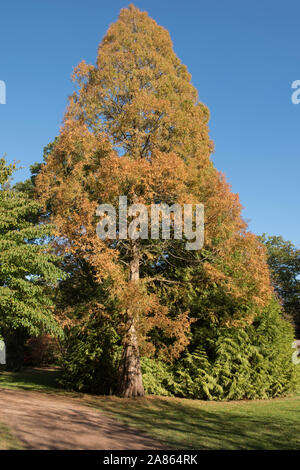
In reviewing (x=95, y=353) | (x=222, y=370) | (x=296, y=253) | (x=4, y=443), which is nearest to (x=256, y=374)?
(x=222, y=370)

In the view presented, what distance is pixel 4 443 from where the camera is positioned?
515 cm

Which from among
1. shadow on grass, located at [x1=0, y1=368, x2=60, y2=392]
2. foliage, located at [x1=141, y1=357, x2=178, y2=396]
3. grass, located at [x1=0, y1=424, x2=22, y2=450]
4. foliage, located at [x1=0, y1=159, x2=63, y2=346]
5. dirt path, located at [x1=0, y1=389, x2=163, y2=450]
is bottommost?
shadow on grass, located at [x1=0, y1=368, x2=60, y2=392]

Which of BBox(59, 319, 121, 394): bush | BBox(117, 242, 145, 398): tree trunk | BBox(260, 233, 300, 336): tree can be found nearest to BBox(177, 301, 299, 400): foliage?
BBox(117, 242, 145, 398): tree trunk

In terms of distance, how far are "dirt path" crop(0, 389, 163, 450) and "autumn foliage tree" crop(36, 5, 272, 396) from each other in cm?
340

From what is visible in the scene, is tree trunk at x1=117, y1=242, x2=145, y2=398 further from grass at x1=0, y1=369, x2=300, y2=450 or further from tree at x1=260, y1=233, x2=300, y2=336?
tree at x1=260, y1=233, x2=300, y2=336

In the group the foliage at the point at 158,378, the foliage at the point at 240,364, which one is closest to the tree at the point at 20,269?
the foliage at the point at 158,378

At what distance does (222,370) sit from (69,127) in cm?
1020

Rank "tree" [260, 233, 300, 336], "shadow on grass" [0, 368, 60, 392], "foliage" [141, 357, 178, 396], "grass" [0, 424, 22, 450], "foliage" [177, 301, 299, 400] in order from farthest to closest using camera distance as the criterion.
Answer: "tree" [260, 233, 300, 336]
"shadow on grass" [0, 368, 60, 392]
"foliage" [177, 301, 299, 400]
"foliage" [141, 357, 178, 396]
"grass" [0, 424, 22, 450]

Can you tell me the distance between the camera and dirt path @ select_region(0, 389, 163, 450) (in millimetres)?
5621

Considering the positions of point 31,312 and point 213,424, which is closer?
point 213,424

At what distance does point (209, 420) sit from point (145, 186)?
6.78 metres

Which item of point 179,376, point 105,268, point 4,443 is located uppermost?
point 105,268

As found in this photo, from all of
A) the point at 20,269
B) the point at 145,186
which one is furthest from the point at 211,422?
the point at 20,269
